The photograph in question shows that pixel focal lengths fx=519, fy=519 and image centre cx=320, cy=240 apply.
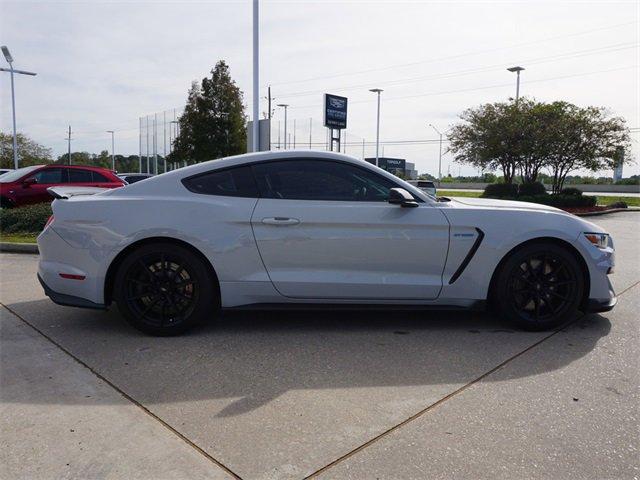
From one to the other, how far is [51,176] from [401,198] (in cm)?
1184

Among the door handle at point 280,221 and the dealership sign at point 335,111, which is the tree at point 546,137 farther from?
the door handle at point 280,221

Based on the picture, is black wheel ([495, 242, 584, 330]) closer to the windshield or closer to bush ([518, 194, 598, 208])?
the windshield

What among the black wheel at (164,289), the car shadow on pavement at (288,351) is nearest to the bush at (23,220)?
the car shadow on pavement at (288,351)

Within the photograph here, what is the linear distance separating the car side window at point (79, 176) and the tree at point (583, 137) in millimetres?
19209

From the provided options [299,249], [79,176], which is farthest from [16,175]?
[299,249]

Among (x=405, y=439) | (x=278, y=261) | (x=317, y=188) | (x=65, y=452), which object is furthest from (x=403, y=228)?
(x=65, y=452)

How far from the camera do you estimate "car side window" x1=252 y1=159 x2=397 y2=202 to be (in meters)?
4.15

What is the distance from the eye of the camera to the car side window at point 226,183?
419cm

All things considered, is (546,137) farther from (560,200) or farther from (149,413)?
(149,413)

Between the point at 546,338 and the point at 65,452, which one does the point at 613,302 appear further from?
the point at 65,452

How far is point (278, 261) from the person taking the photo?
13.3 feet

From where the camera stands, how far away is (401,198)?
401 centimetres

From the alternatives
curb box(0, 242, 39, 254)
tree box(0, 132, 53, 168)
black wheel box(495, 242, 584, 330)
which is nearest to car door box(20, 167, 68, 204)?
curb box(0, 242, 39, 254)

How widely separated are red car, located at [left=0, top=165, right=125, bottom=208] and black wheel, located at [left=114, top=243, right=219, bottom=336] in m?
9.78
